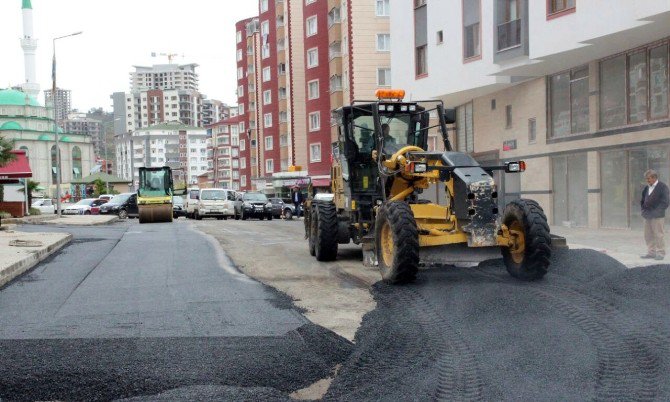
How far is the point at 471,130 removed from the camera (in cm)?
3034

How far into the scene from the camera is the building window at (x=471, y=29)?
27.1 metres

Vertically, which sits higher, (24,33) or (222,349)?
(24,33)

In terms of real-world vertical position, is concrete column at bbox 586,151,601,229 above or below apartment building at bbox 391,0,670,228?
below

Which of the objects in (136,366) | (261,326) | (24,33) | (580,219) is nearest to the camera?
(136,366)

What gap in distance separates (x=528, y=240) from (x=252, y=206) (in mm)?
33563

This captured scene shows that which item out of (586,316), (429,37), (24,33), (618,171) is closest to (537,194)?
(618,171)

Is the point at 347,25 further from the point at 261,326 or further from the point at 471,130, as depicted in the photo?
the point at 261,326

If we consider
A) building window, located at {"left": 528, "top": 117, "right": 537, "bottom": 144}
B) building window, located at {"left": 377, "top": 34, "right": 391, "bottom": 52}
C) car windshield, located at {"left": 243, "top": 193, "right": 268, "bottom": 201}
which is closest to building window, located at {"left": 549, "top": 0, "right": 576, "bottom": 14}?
building window, located at {"left": 528, "top": 117, "right": 537, "bottom": 144}

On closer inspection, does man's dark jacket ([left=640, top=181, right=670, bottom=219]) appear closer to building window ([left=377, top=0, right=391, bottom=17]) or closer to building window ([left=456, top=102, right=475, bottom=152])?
building window ([left=456, top=102, right=475, bottom=152])

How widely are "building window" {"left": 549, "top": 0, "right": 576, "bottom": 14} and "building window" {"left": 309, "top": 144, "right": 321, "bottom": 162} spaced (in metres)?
37.2

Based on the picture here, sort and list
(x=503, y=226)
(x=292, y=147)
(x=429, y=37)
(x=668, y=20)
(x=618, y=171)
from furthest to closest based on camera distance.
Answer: (x=292, y=147), (x=429, y=37), (x=618, y=171), (x=668, y=20), (x=503, y=226)

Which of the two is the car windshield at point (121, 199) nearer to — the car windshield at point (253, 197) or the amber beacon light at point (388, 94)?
the car windshield at point (253, 197)

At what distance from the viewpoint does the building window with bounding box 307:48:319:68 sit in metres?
59.9

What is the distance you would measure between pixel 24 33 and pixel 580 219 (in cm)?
9700
